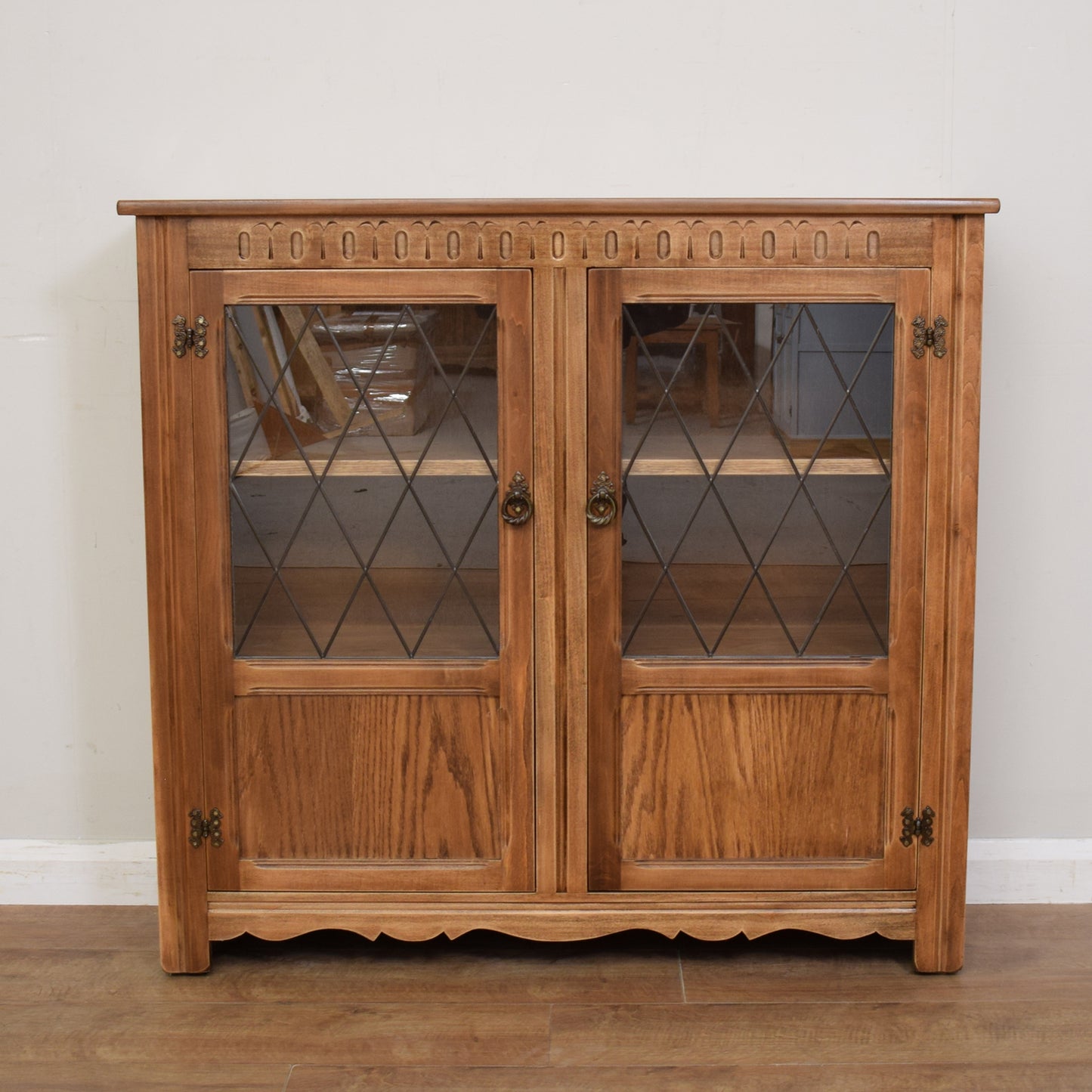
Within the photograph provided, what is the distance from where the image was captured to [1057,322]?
7.00 ft

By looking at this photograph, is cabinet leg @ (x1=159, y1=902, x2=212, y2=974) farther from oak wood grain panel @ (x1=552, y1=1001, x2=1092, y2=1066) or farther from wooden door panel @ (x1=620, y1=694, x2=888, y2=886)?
wooden door panel @ (x1=620, y1=694, x2=888, y2=886)

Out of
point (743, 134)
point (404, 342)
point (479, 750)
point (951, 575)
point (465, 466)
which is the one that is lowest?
point (479, 750)

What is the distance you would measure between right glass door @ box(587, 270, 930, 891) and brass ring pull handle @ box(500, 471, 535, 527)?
105 mm

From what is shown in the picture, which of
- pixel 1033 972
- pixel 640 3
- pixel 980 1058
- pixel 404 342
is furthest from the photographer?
pixel 640 3

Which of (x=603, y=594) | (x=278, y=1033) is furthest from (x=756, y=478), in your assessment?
(x=278, y=1033)

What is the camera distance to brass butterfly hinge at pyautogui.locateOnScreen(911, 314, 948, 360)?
1794mm

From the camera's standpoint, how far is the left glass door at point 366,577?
1805mm

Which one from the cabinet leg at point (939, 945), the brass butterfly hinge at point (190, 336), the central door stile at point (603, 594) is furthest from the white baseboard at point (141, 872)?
the brass butterfly hinge at point (190, 336)

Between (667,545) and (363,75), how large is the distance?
3.44 ft

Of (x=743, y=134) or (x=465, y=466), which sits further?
(x=743, y=134)

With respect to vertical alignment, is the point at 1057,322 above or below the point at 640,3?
below

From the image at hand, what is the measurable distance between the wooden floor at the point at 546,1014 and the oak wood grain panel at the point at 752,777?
228 mm

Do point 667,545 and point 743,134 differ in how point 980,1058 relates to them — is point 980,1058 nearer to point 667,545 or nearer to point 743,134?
point 667,545

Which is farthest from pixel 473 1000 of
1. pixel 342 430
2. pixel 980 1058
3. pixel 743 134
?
pixel 743 134
